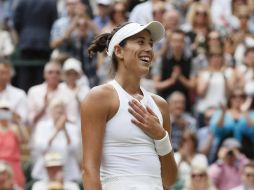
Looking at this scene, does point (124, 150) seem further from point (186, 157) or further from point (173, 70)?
point (173, 70)

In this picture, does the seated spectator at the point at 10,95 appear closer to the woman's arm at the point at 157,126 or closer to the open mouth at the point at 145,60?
the woman's arm at the point at 157,126

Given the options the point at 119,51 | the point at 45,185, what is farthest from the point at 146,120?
the point at 45,185

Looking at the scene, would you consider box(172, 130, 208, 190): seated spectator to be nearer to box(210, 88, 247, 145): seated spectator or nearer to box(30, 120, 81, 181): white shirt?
box(210, 88, 247, 145): seated spectator

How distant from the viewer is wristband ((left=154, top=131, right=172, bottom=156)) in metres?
5.55

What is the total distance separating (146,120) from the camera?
548cm

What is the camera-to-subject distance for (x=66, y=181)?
11.0 metres

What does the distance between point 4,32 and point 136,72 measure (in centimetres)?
942

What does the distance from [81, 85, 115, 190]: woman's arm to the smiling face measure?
0.23 metres

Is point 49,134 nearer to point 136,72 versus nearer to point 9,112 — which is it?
point 9,112

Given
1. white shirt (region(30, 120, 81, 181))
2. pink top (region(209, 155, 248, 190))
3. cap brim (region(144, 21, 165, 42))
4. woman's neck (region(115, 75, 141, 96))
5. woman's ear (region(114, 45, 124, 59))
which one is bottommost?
pink top (region(209, 155, 248, 190))

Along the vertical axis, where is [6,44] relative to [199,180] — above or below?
above

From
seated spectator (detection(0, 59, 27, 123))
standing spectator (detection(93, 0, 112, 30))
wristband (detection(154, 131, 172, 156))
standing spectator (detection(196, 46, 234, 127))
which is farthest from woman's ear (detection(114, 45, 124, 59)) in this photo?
standing spectator (detection(93, 0, 112, 30))

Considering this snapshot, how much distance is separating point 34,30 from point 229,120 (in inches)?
138

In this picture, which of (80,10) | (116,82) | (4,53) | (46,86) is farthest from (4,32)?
(116,82)
